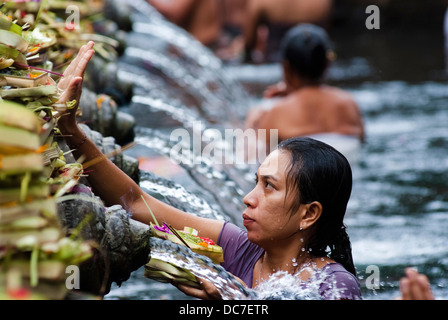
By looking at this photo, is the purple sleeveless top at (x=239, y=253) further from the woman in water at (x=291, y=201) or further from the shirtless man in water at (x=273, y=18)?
the shirtless man in water at (x=273, y=18)

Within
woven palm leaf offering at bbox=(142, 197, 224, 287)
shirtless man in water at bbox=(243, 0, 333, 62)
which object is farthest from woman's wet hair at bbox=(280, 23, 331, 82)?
shirtless man in water at bbox=(243, 0, 333, 62)

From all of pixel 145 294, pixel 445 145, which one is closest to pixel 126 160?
pixel 145 294

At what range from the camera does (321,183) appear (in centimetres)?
270

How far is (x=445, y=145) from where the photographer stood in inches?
267

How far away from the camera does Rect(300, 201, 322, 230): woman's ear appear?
8.91 ft

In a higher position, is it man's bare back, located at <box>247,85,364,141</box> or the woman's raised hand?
the woman's raised hand

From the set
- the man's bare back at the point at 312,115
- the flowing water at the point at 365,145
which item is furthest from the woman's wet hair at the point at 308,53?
the flowing water at the point at 365,145

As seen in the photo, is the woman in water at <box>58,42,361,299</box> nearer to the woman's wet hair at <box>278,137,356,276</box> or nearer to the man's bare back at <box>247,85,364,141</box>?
the woman's wet hair at <box>278,137,356,276</box>

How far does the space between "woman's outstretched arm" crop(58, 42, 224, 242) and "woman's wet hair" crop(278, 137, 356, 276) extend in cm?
40

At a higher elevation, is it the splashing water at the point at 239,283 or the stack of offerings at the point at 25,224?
the stack of offerings at the point at 25,224

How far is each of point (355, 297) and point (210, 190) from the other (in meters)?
1.53

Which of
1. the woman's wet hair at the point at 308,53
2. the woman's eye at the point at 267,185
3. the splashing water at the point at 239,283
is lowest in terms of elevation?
the splashing water at the point at 239,283

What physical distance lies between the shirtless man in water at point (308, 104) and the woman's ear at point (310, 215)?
3.19 m

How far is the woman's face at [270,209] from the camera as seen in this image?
2.68 meters
